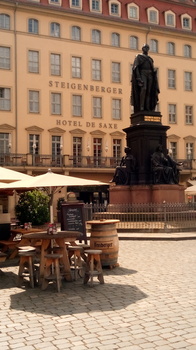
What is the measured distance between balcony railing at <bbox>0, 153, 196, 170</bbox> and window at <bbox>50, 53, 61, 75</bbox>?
730 centimetres

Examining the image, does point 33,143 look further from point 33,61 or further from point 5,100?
point 33,61

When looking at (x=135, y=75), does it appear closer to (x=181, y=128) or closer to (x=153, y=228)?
(x=153, y=228)

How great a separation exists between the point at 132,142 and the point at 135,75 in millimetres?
2983

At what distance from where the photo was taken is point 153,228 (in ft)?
58.1

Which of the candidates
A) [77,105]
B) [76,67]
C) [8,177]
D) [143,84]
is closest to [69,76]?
[76,67]

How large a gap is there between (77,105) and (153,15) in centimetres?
1238

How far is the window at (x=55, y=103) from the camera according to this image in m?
40.5

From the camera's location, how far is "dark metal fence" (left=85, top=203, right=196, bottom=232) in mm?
17938

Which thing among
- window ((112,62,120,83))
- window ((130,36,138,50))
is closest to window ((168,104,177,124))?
window ((112,62,120,83))

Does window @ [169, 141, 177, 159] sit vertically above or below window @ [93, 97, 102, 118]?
below

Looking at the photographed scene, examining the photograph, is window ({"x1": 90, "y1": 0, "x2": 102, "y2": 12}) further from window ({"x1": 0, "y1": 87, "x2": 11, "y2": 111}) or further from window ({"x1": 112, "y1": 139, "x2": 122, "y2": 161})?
window ({"x1": 112, "y1": 139, "x2": 122, "y2": 161})

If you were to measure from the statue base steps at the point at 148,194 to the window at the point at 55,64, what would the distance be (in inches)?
902

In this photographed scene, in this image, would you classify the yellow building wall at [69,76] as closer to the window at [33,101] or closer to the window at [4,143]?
the window at [33,101]

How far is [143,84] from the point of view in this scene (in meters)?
20.8
